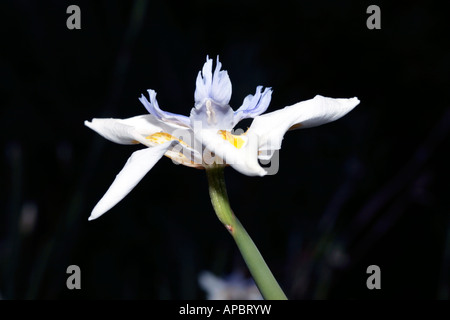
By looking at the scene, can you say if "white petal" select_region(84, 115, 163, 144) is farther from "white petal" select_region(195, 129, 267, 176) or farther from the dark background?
the dark background

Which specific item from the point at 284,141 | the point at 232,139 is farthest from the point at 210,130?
the point at 284,141

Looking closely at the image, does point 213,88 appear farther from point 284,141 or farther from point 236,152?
point 284,141

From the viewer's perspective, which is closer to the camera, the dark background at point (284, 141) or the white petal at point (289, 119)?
the white petal at point (289, 119)

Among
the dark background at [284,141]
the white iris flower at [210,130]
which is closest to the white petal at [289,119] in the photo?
the white iris flower at [210,130]

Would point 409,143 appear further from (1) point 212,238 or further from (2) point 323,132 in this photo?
(1) point 212,238

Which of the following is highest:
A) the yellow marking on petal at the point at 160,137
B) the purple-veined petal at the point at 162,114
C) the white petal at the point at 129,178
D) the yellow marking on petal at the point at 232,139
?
the purple-veined petal at the point at 162,114

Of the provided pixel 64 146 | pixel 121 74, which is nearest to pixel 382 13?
pixel 121 74

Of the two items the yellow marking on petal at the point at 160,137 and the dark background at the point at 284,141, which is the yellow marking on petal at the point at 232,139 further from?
the dark background at the point at 284,141

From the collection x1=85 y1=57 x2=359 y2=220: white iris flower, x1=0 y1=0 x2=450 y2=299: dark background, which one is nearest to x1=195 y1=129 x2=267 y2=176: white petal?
x1=85 y1=57 x2=359 y2=220: white iris flower
